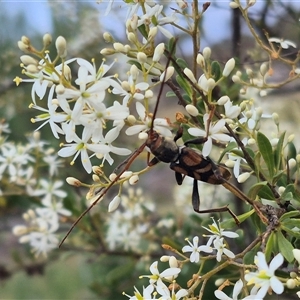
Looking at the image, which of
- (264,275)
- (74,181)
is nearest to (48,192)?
(74,181)

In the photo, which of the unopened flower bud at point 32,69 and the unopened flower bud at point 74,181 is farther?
the unopened flower bud at point 74,181

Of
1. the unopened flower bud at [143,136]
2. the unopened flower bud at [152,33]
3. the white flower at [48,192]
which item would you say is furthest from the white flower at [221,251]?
the white flower at [48,192]

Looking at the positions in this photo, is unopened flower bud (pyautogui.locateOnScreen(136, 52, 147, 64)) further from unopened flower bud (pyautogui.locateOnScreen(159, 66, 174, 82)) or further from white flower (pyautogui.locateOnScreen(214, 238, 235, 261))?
white flower (pyautogui.locateOnScreen(214, 238, 235, 261))

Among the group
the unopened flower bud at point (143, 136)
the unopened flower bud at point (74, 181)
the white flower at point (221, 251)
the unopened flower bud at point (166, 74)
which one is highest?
the unopened flower bud at point (166, 74)

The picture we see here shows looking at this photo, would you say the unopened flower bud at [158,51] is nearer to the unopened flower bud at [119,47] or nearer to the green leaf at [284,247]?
the unopened flower bud at [119,47]

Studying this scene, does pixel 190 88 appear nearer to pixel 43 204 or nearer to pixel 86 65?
pixel 86 65
